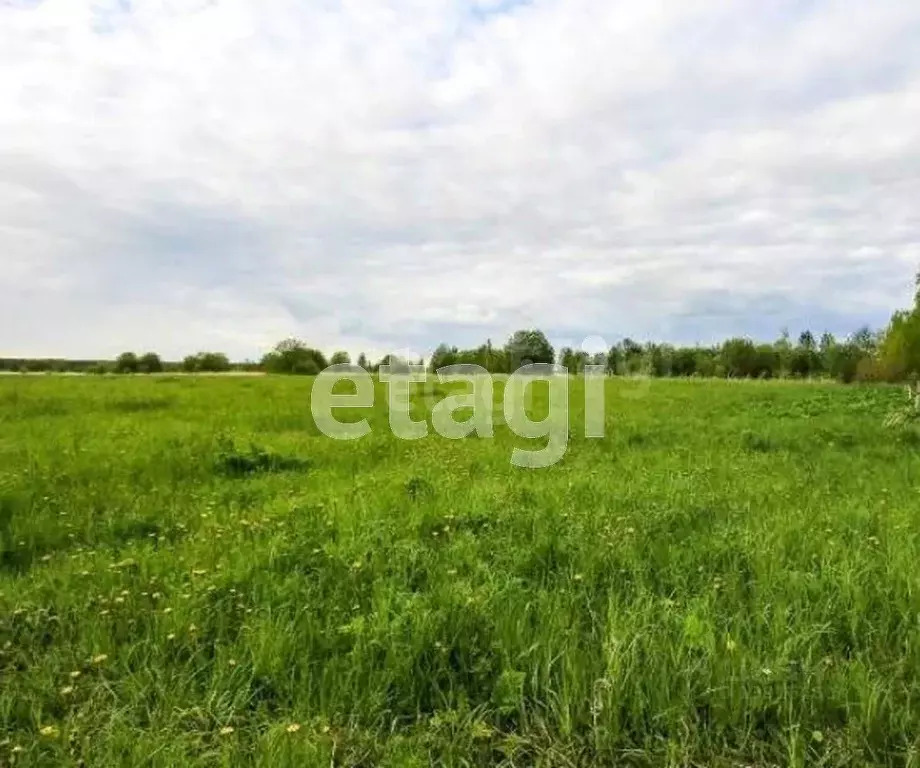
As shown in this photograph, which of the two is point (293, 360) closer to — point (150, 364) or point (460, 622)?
point (150, 364)

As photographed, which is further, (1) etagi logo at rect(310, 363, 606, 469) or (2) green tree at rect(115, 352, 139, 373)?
(2) green tree at rect(115, 352, 139, 373)

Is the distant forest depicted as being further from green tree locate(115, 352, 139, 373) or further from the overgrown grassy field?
the overgrown grassy field

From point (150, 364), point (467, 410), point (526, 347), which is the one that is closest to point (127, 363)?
point (150, 364)

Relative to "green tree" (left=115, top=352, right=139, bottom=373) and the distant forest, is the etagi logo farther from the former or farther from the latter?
"green tree" (left=115, top=352, right=139, bottom=373)

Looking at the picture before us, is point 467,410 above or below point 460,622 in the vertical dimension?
above

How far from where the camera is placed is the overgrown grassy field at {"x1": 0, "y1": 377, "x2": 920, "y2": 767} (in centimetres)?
269

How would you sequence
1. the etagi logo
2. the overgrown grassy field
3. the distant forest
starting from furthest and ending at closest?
1. the distant forest
2. the etagi logo
3. the overgrown grassy field

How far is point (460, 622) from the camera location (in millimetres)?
3449

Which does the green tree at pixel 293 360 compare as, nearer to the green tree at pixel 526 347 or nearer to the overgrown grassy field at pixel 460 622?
the green tree at pixel 526 347

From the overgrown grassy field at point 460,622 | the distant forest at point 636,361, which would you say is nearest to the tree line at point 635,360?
the distant forest at point 636,361

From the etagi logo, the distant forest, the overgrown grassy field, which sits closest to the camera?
the overgrown grassy field

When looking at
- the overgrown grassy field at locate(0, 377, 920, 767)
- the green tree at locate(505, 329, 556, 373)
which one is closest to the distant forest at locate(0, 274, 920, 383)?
the green tree at locate(505, 329, 556, 373)

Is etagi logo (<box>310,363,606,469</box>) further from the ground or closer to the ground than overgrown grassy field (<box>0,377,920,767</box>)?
further from the ground

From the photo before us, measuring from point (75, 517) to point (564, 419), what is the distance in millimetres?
9936
